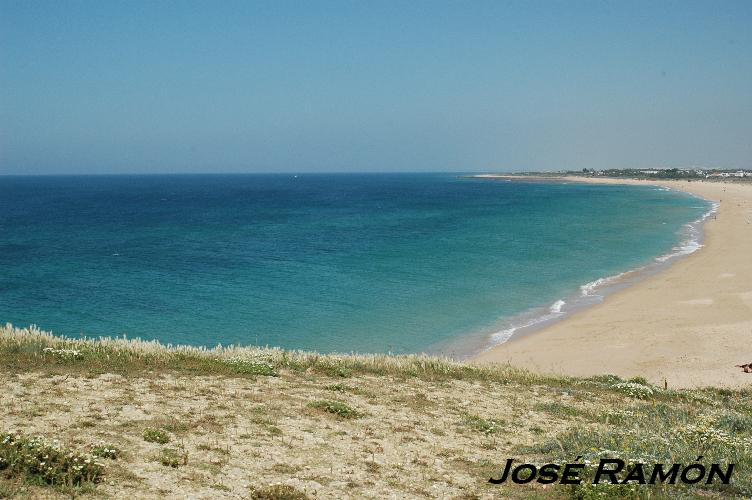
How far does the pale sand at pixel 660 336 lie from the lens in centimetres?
2481

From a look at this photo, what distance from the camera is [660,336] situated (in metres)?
29.8

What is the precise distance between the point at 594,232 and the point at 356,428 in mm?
71193

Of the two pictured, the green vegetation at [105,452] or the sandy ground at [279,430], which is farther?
the green vegetation at [105,452]

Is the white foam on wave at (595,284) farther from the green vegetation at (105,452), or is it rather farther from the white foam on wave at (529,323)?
the green vegetation at (105,452)

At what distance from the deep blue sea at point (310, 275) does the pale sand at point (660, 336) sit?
3.35 metres

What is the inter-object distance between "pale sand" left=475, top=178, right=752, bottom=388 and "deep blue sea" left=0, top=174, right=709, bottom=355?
3350 millimetres

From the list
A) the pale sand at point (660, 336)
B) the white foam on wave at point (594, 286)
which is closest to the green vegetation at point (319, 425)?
the pale sand at point (660, 336)

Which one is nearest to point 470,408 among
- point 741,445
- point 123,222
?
point 741,445

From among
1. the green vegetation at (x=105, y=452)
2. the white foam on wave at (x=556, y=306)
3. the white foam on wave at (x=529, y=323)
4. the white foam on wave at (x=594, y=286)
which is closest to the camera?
the green vegetation at (x=105, y=452)

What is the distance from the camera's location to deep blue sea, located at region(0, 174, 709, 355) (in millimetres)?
31703

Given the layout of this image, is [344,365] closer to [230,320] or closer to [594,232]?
[230,320]

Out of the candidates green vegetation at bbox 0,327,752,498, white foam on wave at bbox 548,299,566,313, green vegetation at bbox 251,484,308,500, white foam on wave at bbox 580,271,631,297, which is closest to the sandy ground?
green vegetation at bbox 0,327,752,498

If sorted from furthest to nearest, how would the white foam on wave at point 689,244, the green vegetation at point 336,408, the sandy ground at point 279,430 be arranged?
the white foam on wave at point 689,244 → the green vegetation at point 336,408 → the sandy ground at point 279,430

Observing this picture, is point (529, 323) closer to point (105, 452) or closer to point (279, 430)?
point (279, 430)
